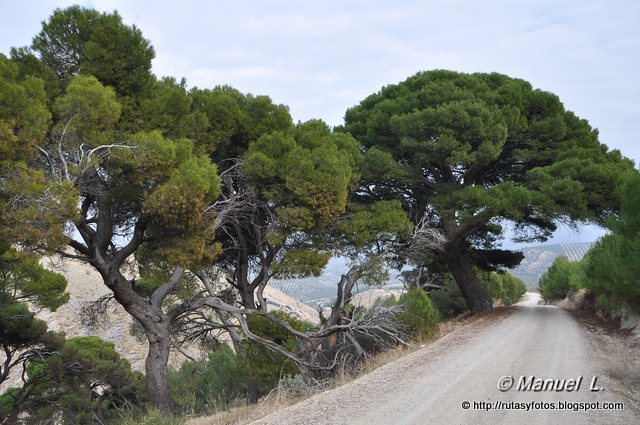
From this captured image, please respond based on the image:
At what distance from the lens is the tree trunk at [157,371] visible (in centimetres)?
973

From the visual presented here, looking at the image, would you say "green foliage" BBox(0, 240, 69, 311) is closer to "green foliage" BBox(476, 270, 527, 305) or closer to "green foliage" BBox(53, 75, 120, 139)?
"green foliage" BBox(53, 75, 120, 139)

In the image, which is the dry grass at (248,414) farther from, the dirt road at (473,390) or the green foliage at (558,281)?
the green foliage at (558,281)

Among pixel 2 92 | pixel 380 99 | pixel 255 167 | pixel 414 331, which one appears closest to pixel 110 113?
pixel 2 92

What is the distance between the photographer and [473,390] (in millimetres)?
5805

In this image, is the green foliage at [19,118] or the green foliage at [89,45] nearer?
the green foliage at [19,118]

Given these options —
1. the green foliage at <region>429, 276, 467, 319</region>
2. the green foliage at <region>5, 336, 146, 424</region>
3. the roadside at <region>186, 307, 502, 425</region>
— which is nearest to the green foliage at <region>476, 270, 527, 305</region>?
the green foliage at <region>429, 276, 467, 319</region>

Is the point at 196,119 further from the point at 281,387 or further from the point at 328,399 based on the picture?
the point at 328,399

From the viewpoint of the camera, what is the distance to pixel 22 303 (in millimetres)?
14031

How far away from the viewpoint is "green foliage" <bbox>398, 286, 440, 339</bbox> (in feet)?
37.4

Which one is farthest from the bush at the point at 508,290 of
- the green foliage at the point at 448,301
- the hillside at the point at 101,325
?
the hillside at the point at 101,325

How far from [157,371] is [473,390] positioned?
272 inches

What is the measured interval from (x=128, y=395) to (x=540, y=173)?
16.6 metres

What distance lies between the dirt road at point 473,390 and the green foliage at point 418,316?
1.60m

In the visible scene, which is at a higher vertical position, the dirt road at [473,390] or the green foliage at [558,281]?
the dirt road at [473,390]
